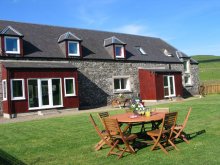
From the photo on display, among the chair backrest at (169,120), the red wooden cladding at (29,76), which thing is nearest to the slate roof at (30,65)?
the red wooden cladding at (29,76)

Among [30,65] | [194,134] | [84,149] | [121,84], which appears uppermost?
[30,65]

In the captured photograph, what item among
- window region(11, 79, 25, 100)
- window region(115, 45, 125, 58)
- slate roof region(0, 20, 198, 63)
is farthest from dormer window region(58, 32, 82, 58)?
window region(11, 79, 25, 100)

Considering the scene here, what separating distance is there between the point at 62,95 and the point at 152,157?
1435 centimetres

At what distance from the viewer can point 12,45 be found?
67.6ft

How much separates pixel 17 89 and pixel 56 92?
2.76m

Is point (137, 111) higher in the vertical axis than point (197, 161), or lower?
higher

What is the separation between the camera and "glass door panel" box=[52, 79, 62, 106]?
2036 cm

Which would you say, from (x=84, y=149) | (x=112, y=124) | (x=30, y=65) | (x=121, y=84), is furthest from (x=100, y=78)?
(x=112, y=124)

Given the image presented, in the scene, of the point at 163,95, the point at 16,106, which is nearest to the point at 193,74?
the point at 163,95

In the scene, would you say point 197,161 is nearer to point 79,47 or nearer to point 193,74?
point 79,47

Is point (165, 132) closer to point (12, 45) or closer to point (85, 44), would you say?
point (12, 45)

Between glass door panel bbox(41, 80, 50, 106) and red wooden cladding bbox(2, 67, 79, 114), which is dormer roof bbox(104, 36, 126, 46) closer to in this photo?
red wooden cladding bbox(2, 67, 79, 114)

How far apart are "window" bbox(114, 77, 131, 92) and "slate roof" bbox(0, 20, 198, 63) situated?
80.9 inches

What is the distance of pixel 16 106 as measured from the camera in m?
18.7
